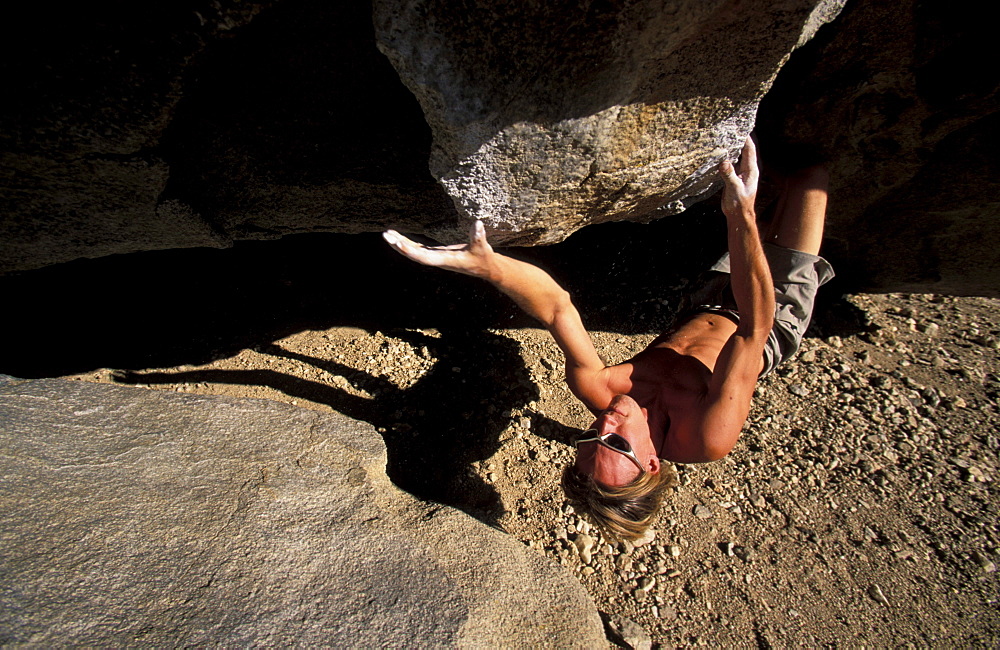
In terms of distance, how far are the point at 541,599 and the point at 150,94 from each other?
60.4 inches

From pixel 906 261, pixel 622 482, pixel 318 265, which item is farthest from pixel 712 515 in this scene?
pixel 318 265

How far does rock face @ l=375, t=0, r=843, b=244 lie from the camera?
1.18 meters

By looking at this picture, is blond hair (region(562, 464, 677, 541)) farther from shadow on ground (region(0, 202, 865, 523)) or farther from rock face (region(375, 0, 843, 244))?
rock face (region(375, 0, 843, 244))

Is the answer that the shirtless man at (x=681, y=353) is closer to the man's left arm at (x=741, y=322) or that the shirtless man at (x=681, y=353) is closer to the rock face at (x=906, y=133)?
the man's left arm at (x=741, y=322)

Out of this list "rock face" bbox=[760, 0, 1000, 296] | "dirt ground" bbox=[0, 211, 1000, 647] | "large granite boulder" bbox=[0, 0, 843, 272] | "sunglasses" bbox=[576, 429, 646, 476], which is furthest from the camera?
"dirt ground" bbox=[0, 211, 1000, 647]

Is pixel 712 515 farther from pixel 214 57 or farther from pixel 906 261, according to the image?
pixel 214 57

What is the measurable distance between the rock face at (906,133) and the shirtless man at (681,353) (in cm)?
24

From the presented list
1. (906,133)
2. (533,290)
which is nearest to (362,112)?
(533,290)

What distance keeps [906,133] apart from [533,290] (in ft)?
4.63

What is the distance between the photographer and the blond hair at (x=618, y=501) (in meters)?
1.82

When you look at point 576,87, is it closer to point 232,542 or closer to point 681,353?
point 681,353

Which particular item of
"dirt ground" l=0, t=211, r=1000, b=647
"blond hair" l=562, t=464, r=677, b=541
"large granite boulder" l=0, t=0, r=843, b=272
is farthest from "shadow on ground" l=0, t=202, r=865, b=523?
"large granite boulder" l=0, t=0, r=843, b=272

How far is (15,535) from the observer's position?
4.14ft

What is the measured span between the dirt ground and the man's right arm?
0.63 meters
